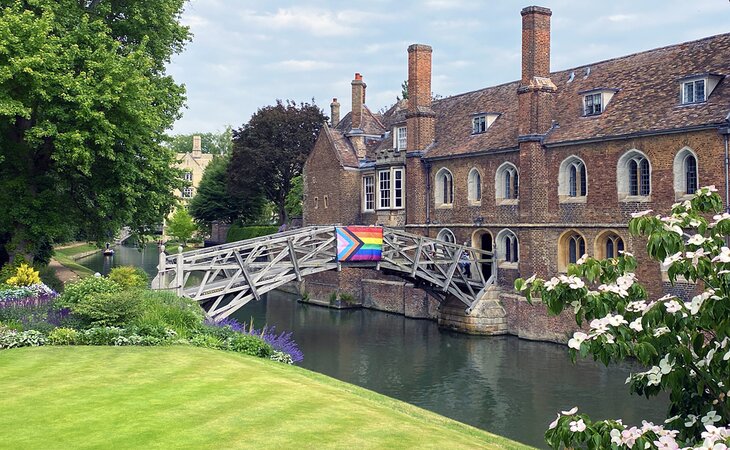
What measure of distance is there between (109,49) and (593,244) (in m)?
20.3

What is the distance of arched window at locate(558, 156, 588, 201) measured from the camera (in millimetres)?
29297

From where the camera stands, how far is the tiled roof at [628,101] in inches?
1014

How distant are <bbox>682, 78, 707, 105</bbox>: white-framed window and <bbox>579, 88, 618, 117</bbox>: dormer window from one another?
371 centimetres

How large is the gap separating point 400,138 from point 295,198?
74.6 feet

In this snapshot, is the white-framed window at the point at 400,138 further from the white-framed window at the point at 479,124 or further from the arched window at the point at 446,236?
the arched window at the point at 446,236

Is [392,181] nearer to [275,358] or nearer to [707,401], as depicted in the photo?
[275,358]

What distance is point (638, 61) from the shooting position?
99.9 ft

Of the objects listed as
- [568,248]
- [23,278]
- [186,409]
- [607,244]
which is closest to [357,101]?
[568,248]

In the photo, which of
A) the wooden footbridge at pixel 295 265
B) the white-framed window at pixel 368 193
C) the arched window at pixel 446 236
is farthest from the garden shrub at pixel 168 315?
the white-framed window at pixel 368 193

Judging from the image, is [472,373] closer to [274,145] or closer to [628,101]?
[628,101]

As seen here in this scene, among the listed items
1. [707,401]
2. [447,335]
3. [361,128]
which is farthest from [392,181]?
[707,401]

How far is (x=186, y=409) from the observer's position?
1095cm

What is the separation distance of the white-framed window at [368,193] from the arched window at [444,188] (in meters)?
5.74

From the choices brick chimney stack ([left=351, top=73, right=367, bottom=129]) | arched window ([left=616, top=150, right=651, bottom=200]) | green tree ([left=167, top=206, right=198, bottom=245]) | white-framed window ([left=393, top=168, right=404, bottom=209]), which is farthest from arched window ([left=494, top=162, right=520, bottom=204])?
green tree ([left=167, top=206, right=198, bottom=245])
